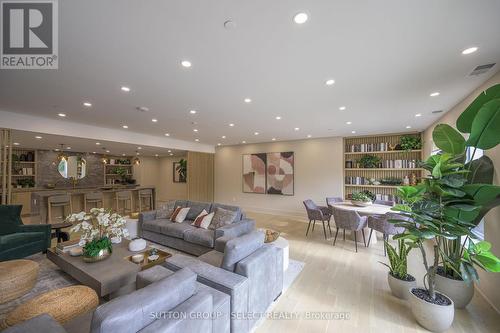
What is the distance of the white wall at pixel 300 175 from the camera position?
6555 millimetres

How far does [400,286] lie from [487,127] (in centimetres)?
207

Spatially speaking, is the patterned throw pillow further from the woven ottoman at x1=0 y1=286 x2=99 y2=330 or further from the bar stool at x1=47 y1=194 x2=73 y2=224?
the bar stool at x1=47 y1=194 x2=73 y2=224

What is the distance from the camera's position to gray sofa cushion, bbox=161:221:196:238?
3792 millimetres

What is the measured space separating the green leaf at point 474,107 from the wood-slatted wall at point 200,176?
25.0 feet

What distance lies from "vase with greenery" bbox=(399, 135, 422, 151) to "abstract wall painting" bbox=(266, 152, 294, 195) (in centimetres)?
335

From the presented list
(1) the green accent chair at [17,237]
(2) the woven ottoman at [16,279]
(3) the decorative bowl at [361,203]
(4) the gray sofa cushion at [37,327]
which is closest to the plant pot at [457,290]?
(3) the decorative bowl at [361,203]

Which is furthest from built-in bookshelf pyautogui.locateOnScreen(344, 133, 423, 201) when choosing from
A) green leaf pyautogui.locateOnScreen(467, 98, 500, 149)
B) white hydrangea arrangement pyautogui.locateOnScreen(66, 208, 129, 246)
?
white hydrangea arrangement pyautogui.locateOnScreen(66, 208, 129, 246)

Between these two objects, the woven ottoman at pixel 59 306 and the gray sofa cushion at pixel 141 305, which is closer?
the gray sofa cushion at pixel 141 305

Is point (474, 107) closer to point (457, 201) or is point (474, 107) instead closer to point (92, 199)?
point (457, 201)

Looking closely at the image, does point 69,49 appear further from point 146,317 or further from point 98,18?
point 146,317

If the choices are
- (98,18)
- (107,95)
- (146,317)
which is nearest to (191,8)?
(98,18)

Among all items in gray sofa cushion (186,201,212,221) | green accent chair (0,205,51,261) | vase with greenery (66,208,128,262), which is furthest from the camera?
gray sofa cushion (186,201,212,221)

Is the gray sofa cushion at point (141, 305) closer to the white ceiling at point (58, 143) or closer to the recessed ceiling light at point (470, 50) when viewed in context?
the recessed ceiling light at point (470, 50)

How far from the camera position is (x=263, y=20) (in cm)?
155
